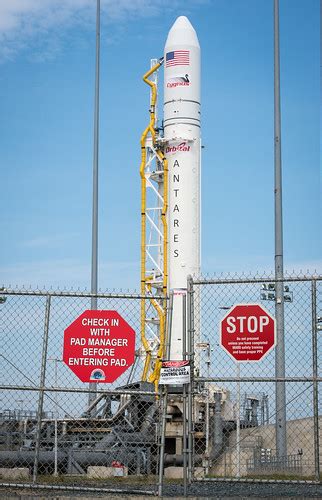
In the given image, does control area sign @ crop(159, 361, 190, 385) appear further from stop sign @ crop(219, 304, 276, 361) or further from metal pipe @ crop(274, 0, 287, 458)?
metal pipe @ crop(274, 0, 287, 458)

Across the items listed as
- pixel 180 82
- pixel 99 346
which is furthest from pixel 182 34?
pixel 99 346

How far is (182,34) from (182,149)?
4802 millimetres

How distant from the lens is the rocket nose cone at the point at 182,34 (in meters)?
36.5

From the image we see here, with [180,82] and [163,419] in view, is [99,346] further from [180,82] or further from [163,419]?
[180,82]

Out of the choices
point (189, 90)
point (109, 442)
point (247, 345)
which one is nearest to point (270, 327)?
point (247, 345)

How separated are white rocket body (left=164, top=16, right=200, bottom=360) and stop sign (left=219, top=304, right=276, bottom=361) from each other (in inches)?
834

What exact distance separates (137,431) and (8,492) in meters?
16.2

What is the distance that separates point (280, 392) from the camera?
25.5 m

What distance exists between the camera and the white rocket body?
34469 mm

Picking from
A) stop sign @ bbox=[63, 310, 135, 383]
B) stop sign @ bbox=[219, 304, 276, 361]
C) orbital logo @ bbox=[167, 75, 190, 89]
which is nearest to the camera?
stop sign @ bbox=[219, 304, 276, 361]

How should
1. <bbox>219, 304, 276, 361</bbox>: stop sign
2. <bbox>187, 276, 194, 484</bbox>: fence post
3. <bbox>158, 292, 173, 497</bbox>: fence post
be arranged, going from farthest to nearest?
<bbox>187, 276, 194, 484</bbox>: fence post
<bbox>219, 304, 276, 361</bbox>: stop sign
<bbox>158, 292, 173, 497</bbox>: fence post

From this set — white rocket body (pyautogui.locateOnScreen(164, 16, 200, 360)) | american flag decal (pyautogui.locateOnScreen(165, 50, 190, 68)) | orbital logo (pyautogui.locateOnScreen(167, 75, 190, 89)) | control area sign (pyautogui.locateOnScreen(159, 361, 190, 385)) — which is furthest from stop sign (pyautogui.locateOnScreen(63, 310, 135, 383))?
american flag decal (pyautogui.locateOnScreen(165, 50, 190, 68))

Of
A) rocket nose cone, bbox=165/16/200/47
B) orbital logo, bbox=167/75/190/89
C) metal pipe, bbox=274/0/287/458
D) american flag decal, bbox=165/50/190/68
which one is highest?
rocket nose cone, bbox=165/16/200/47

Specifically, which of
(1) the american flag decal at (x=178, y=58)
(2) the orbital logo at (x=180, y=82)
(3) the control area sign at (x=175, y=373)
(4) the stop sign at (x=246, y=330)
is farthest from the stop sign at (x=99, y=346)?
(1) the american flag decal at (x=178, y=58)
